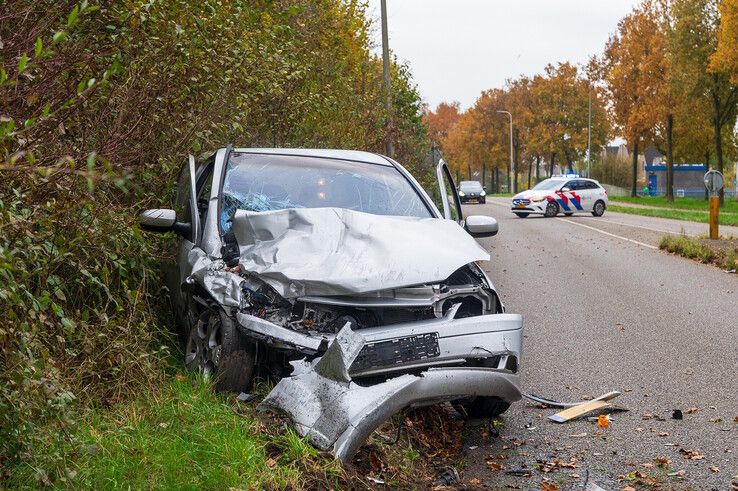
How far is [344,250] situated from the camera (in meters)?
5.56

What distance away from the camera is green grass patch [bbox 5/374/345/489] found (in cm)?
389

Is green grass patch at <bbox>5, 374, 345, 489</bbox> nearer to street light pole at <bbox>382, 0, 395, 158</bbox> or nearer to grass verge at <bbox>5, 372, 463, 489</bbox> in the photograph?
grass verge at <bbox>5, 372, 463, 489</bbox>

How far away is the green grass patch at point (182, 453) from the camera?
Result: 153 inches

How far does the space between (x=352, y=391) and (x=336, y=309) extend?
31.7 inches

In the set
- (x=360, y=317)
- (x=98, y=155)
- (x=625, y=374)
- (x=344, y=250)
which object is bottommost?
(x=625, y=374)

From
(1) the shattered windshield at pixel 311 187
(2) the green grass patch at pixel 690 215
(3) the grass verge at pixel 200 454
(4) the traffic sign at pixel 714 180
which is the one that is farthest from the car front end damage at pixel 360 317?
(2) the green grass patch at pixel 690 215

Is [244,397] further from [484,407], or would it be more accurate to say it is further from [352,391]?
[484,407]

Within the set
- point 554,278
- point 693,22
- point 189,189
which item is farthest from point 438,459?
point 693,22

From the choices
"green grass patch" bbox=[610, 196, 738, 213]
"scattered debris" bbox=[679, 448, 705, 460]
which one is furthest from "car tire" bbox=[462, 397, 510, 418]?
"green grass patch" bbox=[610, 196, 738, 213]

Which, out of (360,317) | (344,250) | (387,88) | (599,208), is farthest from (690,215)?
(360,317)

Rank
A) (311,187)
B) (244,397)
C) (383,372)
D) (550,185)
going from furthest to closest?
(550,185)
(311,187)
(244,397)
(383,372)

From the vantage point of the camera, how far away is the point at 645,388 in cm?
674

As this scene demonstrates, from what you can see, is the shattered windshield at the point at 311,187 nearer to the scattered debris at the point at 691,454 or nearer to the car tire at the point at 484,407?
the car tire at the point at 484,407

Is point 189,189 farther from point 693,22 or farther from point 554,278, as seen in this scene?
point 693,22
